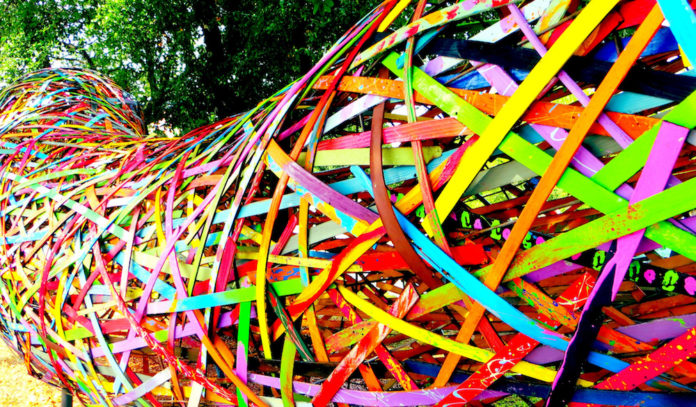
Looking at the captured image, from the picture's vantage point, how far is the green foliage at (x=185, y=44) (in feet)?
11.0

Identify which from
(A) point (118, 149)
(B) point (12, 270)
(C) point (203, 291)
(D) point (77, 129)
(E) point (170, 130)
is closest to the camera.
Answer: (C) point (203, 291)

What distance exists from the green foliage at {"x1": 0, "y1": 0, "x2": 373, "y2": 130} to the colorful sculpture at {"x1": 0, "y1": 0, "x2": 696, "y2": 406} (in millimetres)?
2746

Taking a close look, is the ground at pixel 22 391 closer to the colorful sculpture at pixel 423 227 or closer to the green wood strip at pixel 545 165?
the colorful sculpture at pixel 423 227

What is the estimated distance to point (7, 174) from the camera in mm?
1123

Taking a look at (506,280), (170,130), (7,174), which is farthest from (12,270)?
(170,130)

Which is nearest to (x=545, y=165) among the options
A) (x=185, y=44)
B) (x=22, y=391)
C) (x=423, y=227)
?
(x=423, y=227)

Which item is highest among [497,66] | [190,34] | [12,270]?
[190,34]

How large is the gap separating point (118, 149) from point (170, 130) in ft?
11.4

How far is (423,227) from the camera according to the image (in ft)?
1.50

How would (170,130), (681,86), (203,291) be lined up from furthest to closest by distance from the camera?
(170,130)
(203,291)
(681,86)

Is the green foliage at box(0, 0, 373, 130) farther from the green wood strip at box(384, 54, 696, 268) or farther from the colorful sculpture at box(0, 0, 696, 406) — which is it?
the green wood strip at box(384, 54, 696, 268)

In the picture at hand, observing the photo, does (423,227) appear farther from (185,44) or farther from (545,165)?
(185,44)

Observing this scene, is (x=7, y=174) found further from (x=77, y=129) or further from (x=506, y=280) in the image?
(x=506, y=280)

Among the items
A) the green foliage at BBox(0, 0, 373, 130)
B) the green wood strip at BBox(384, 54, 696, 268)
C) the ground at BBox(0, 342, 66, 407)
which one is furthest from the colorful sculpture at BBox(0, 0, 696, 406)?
the green foliage at BBox(0, 0, 373, 130)
